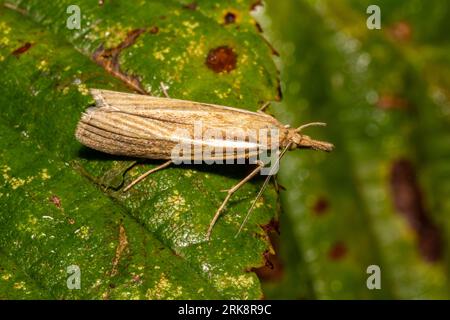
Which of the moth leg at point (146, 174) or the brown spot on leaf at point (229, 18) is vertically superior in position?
the brown spot on leaf at point (229, 18)

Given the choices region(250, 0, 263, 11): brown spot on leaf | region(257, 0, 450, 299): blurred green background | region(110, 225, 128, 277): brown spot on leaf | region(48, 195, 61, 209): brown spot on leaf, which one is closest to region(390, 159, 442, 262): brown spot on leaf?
region(257, 0, 450, 299): blurred green background

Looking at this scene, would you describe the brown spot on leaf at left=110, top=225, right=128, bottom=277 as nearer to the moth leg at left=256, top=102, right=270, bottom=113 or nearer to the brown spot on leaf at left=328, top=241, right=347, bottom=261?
the moth leg at left=256, top=102, right=270, bottom=113

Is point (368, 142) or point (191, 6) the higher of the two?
point (191, 6)

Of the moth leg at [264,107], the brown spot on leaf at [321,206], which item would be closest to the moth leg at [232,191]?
the moth leg at [264,107]

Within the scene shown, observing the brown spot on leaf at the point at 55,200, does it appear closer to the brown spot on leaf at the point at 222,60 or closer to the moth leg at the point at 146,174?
the moth leg at the point at 146,174

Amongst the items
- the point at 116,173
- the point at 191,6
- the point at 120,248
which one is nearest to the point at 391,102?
the point at 191,6

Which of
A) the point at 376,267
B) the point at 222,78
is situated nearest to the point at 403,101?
the point at 376,267

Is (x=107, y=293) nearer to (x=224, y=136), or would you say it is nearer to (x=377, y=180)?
(x=224, y=136)

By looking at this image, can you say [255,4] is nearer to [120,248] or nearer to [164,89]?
[164,89]
